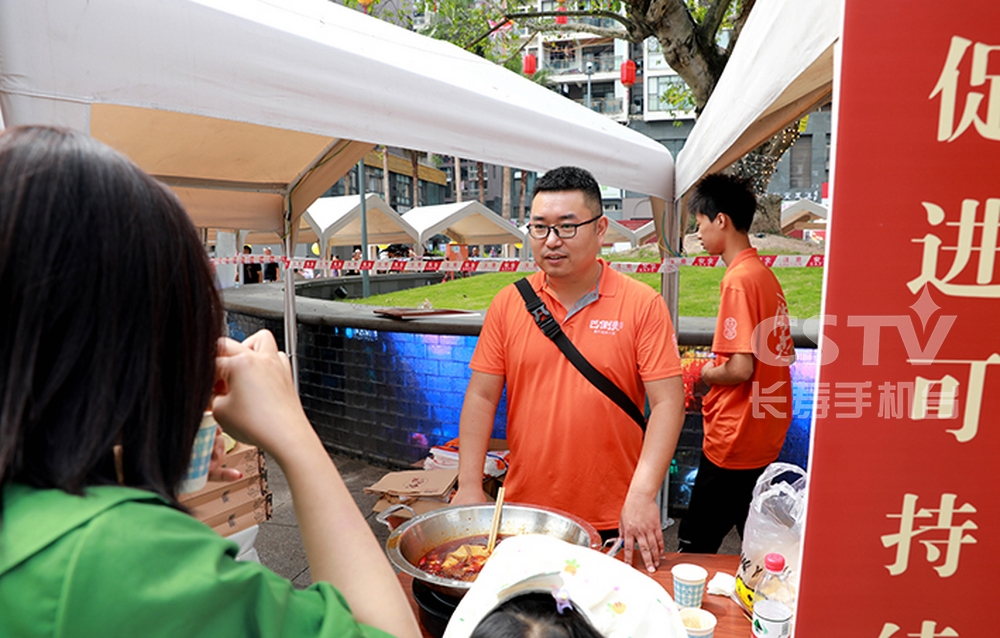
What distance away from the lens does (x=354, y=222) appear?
15086 mm

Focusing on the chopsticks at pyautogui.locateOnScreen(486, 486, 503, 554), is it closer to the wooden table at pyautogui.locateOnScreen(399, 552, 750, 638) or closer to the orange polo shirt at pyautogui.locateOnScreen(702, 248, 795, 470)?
the wooden table at pyautogui.locateOnScreen(399, 552, 750, 638)

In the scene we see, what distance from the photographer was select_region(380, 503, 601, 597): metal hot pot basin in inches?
65.8

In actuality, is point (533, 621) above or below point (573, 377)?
below

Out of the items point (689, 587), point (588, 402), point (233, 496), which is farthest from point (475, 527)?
point (233, 496)

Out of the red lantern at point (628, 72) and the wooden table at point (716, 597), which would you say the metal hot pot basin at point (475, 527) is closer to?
the wooden table at point (716, 597)

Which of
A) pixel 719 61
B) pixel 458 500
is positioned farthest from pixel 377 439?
pixel 719 61

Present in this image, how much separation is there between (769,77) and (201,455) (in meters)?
1.75

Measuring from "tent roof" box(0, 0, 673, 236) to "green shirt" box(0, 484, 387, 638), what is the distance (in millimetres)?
1217

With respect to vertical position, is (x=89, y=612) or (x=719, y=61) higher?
(x=719, y=61)

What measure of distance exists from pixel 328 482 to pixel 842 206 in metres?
1.05

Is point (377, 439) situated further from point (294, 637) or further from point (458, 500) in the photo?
point (294, 637)

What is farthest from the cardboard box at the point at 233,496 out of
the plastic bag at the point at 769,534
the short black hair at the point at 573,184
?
the plastic bag at the point at 769,534

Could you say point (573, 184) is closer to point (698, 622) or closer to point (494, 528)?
point (494, 528)

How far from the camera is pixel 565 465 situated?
2.38m
